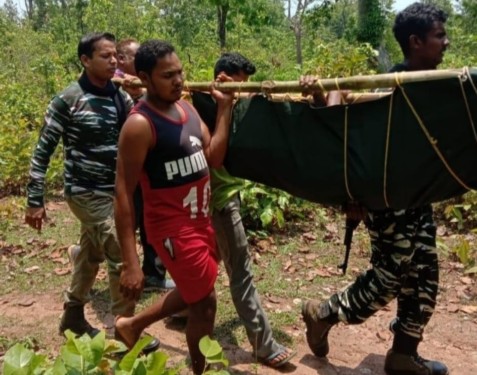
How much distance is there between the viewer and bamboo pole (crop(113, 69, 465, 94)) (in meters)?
2.50

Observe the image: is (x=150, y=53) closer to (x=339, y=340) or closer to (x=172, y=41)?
(x=339, y=340)

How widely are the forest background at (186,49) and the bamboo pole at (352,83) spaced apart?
1.35m

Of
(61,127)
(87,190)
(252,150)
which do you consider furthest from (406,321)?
(61,127)

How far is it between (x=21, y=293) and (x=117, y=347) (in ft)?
9.63

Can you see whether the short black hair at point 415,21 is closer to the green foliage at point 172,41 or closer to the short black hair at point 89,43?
the short black hair at point 89,43

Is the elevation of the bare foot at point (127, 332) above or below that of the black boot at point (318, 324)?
above

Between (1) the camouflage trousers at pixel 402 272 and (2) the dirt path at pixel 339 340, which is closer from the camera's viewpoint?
(1) the camouflage trousers at pixel 402 272

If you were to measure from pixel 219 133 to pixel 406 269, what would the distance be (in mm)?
1243

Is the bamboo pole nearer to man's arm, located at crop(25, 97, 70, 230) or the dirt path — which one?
man's arm, located at crop(25, 97, 70, 230)

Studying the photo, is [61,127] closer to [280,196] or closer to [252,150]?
[252,150]

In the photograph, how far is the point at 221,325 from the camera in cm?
410

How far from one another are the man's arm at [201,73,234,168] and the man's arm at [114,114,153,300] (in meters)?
0.39

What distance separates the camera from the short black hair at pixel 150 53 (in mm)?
2779

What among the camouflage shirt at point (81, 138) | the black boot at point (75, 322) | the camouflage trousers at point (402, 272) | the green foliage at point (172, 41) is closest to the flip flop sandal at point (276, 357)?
the camouflage trousers at point (402, 272)
